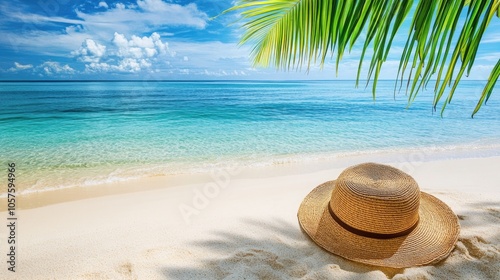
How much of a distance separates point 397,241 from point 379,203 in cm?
38

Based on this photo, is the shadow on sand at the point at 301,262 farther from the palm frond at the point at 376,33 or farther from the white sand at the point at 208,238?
the palm frond at the point at 376,33

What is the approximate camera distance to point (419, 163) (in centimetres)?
584

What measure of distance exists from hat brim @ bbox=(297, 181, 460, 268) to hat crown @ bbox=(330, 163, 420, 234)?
0.33 ft

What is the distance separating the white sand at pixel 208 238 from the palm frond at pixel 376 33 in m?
1.56

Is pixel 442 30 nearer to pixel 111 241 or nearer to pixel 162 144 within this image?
pixel 111 241

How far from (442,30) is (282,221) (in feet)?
7.96

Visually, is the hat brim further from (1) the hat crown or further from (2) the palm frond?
(2) the palm frond

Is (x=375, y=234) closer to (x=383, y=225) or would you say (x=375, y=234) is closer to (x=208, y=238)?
(x=383, y=225)

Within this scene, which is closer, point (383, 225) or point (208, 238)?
point (383, 225)

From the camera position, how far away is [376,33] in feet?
2.99

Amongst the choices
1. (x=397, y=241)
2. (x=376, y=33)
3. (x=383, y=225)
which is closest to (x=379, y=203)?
(x=383, y=225)

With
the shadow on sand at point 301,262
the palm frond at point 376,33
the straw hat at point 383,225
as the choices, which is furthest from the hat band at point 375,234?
the palm frond at point 376,33

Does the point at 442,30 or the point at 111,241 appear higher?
the point at 442,30

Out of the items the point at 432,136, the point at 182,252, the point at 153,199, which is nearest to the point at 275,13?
the point at 182,252
